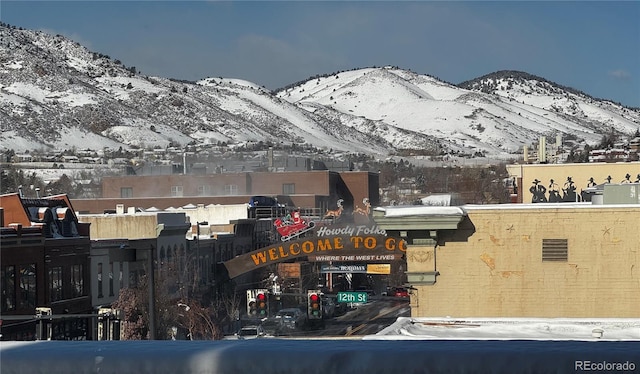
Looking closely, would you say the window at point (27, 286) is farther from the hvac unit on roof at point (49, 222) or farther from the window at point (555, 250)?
the window at point (555, 250)

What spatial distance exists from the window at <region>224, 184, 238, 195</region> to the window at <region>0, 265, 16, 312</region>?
63.0 meters

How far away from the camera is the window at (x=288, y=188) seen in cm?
9606

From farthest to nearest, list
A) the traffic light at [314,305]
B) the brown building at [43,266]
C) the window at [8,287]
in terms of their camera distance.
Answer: the brown building at [43,266], the window at [8,287], the traffic light at [314,305]

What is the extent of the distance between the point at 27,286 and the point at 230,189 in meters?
63.2

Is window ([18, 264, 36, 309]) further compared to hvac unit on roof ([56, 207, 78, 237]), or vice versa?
hvac unit on roof ([56, 207, 78, 237])

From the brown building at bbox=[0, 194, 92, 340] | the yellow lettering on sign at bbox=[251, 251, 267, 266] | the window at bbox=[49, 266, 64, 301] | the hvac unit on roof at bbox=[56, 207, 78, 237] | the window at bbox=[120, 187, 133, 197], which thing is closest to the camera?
the yellow lettering on sign at bbox=[251, 251, 267, 266]

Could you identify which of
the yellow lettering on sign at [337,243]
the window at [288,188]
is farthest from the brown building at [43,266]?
the window at [288,188]

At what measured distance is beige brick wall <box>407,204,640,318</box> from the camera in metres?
18.9

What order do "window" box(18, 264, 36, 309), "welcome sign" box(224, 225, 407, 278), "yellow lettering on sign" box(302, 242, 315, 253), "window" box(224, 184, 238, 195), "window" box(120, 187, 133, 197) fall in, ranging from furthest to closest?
"window" box(224, 184, 238, 195), "window" box(120, 187, 133, 197), "window" box(18, 264, 36, 309), "yellow lettering on sign" box(302, 242, 315, 253), "welcome sign" box(224, 225, 407, 278)

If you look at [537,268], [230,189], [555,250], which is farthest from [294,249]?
[230,189]

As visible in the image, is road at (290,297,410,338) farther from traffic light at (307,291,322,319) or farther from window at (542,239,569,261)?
window at (542,239,569,261)

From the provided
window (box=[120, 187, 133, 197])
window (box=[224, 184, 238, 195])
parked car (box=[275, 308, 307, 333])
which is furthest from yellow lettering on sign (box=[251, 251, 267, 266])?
window (box=[224, 184, 238, 195])

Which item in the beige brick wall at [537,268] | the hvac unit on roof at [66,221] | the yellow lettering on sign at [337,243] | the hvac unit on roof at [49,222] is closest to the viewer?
the beige brick wall at [537,268]

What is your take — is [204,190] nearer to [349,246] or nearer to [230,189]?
[230,189]
